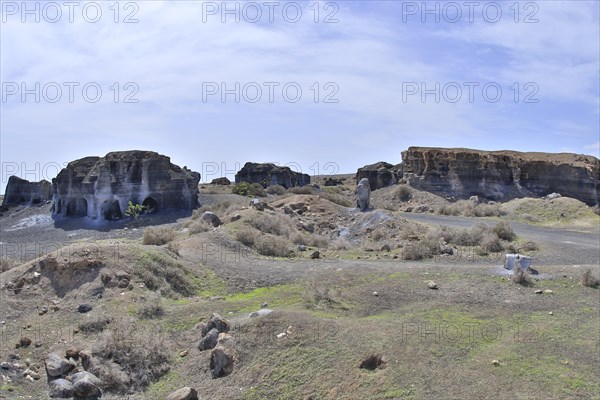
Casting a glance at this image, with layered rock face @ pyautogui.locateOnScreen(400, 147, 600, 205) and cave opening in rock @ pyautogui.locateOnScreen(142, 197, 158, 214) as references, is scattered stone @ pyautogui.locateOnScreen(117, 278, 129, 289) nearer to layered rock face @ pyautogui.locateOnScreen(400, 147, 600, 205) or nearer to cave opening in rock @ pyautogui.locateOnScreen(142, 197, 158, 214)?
cave opening in rock @ pyautogui.locateOnScreen(142, 197, 158, 214)

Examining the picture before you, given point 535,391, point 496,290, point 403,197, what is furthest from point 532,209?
point 535,391

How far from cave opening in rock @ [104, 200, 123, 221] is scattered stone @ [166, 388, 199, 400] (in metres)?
32.8

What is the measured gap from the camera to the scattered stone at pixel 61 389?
905cm

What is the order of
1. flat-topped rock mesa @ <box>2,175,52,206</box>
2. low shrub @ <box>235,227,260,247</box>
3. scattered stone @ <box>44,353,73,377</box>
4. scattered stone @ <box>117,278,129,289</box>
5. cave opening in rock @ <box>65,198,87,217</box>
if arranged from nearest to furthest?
scattered stone @ <box>44,353,73,377</box>
scattered stone @ <box>117,278,129,289</box>
low shrub @ <box>235,227,260,247</box>
cave opening in rock @ <box>65,198,87,217</box>
flat-topped rock mesa @ <box>2,175,52,206</box>

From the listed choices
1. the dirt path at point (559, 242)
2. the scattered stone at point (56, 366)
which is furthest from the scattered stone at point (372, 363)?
the dirt path at point (559, 242)

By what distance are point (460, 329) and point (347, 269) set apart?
5651 millimetres

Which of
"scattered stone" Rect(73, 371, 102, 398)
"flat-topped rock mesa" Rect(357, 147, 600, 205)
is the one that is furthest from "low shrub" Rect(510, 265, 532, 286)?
"flat-topped rock mesa" Rect(357, 147, 600, 205)

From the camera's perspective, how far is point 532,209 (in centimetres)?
3291

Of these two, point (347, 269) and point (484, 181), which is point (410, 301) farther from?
point (484, 181)

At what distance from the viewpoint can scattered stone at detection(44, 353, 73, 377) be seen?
973 cm

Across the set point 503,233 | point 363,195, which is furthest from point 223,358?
point 363,195

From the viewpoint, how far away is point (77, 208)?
139 ft

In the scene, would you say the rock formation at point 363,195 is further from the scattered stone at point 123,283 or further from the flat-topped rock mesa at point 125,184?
the scattered stone at point 123,283

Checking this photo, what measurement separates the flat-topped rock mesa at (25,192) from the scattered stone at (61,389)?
47869mm
